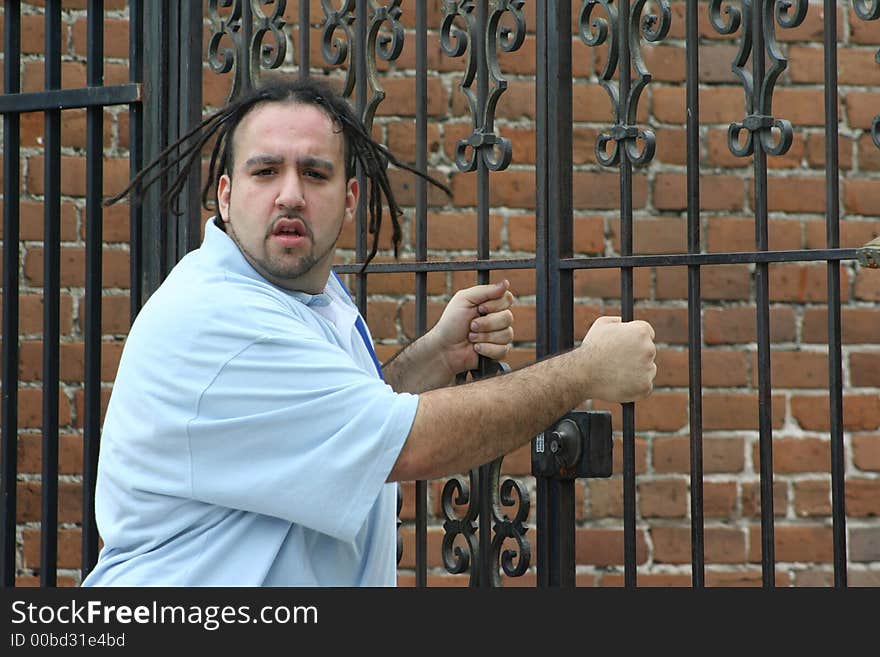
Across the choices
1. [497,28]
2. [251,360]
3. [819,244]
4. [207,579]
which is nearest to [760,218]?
[497,28]

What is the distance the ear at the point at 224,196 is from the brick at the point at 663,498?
4.96 feet

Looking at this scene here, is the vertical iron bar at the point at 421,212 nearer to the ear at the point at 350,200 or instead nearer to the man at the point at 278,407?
the ear at the point at 350,200

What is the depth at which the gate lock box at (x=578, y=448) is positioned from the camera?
238 cm

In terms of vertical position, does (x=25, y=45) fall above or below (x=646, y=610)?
above

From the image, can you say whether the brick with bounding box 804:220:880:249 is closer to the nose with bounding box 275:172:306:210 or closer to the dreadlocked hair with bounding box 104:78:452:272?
the dreadlocked hair with bounding box 104:78:452:272

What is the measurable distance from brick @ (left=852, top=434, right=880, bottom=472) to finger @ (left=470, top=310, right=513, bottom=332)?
52.5 inches

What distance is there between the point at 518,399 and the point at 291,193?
0.49m

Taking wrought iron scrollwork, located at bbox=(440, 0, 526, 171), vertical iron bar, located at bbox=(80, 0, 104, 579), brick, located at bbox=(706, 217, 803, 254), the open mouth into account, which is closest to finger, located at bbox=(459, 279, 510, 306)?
wrought iron scrollwork, located at bbox=(440, 0, 526, 171)

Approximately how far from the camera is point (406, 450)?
1957 millimetres

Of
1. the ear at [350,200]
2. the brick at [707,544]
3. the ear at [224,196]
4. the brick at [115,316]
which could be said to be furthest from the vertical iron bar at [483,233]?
the brick at [115,316]

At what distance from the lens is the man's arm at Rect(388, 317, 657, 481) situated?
198cm

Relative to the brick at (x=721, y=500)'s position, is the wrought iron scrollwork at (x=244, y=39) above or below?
above

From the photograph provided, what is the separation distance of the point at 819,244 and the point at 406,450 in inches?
71.7

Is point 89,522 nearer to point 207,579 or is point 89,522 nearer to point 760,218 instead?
point 207,579
